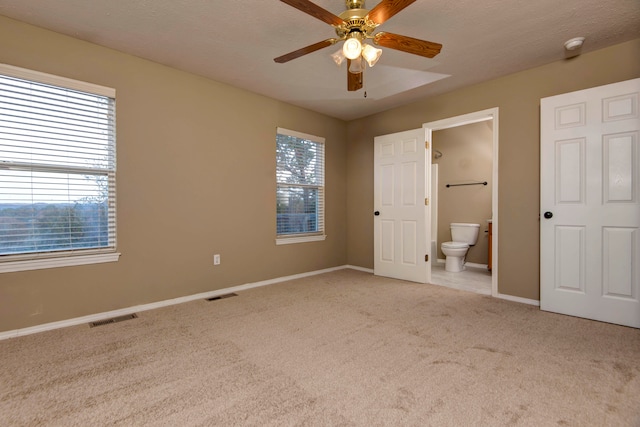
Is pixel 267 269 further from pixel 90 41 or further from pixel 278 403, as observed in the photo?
pixel 90 41

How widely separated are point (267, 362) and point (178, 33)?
8.89ft

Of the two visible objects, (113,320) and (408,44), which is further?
(113,320)

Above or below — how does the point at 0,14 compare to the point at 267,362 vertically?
above

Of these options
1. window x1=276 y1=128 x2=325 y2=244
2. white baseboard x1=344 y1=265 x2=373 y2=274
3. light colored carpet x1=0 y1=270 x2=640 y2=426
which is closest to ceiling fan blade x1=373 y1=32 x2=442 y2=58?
light colored carpet x1=0 y1=270 x2=640 y2=426

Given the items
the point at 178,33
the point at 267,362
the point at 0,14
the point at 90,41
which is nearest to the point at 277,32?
the point at 178,33

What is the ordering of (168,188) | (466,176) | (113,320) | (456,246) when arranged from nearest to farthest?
(113,320), (168,188), (456,246), (466,176)

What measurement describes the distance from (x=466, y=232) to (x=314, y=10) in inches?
175

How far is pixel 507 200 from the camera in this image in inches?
136

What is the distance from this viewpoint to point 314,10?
174 centimetres

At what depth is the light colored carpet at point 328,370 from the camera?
1512 mm

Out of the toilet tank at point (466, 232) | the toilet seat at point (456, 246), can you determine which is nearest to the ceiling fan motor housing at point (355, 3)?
the toilet seat at point (456, 246)

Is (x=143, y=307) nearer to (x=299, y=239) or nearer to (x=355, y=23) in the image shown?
(x=299, y=239)

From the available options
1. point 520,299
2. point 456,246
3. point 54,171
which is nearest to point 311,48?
point 54,171

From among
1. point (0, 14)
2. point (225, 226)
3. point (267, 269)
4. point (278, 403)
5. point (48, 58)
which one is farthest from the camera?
point (267, 269)
